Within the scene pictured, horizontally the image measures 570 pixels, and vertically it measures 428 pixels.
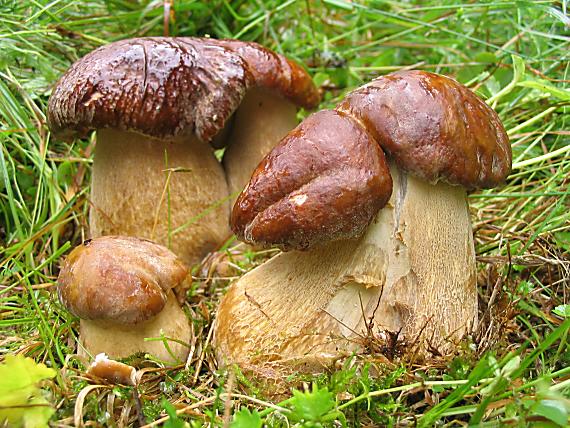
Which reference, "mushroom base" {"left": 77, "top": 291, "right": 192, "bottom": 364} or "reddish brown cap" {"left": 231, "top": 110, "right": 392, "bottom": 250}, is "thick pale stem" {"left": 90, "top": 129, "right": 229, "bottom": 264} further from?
"reddish brown cap" {"left": 231, "top": 110, "right": 392, "bottom": 250}

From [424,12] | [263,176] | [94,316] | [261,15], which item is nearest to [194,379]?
[94,316]

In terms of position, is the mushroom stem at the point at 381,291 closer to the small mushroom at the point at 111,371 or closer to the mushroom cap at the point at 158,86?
the small mushroom at the point at 111,371

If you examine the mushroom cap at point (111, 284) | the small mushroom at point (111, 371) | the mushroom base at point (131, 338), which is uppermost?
the mushroom cap at point (111, 284)

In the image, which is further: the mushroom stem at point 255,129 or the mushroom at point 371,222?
the mushroom stem at point 255,129

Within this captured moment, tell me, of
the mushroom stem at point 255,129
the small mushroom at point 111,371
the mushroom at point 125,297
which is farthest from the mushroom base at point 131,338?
the mushroom stem at point 255,129

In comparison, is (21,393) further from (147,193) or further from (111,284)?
(147,193)

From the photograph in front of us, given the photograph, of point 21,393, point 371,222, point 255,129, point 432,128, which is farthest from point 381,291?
point 255,129

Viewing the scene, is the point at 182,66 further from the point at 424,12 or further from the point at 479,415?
the point at 424,12

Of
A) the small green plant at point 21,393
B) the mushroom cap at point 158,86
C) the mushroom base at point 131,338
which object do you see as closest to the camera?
the small green plant at point 21,393
